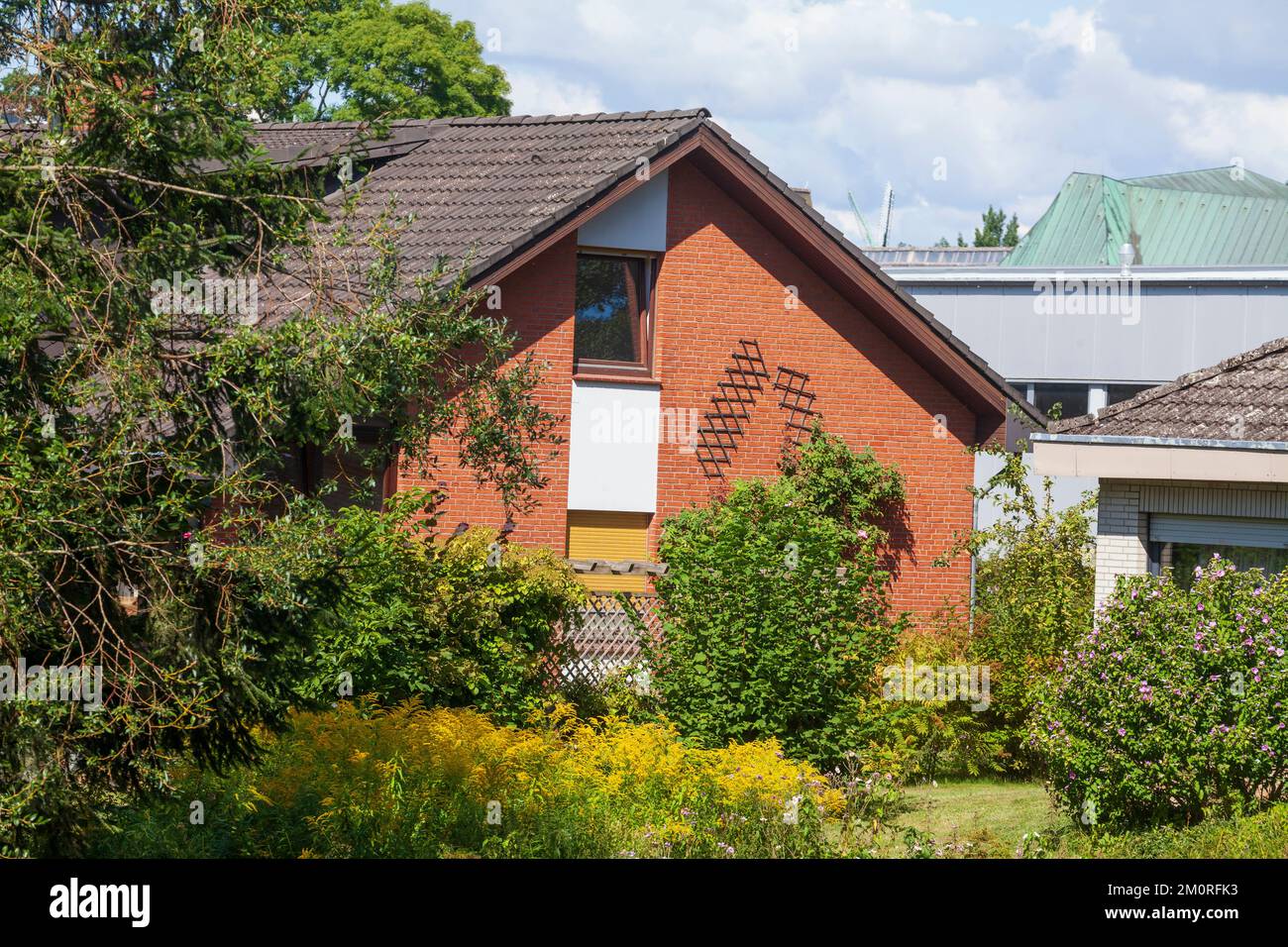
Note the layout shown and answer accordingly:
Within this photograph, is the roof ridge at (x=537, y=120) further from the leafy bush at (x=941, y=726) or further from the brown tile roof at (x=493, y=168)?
the leafy bush at (x=941, y=726)

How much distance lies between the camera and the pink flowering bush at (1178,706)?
9781 mm

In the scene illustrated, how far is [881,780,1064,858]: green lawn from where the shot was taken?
10664mm

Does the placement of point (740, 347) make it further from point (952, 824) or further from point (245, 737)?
point (245, 737)

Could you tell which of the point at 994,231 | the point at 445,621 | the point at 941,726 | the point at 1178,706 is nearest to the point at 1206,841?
the point at 1178,706

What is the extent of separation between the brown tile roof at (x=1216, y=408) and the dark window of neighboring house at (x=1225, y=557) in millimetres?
950

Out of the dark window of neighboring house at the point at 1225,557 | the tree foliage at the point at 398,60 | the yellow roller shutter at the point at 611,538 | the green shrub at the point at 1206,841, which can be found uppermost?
the tree foliage at the point at 398,60

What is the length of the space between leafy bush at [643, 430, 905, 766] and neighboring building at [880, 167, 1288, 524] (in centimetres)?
1658

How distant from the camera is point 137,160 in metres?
7.08

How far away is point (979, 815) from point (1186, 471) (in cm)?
319

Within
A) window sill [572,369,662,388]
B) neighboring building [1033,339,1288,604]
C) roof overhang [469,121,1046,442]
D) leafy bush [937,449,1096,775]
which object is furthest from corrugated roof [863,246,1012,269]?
neighboring building [1033,339,1288,604]

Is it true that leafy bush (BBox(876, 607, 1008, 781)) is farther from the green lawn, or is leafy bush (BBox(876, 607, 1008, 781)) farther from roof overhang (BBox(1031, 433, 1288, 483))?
roof overhang (BBox(1031, 433, 1288, 483))

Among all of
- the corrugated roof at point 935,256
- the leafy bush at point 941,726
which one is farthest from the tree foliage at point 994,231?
the leafy bush at point 941,726

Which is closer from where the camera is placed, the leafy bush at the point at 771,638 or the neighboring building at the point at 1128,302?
the leafy bush at the point at 771,638
